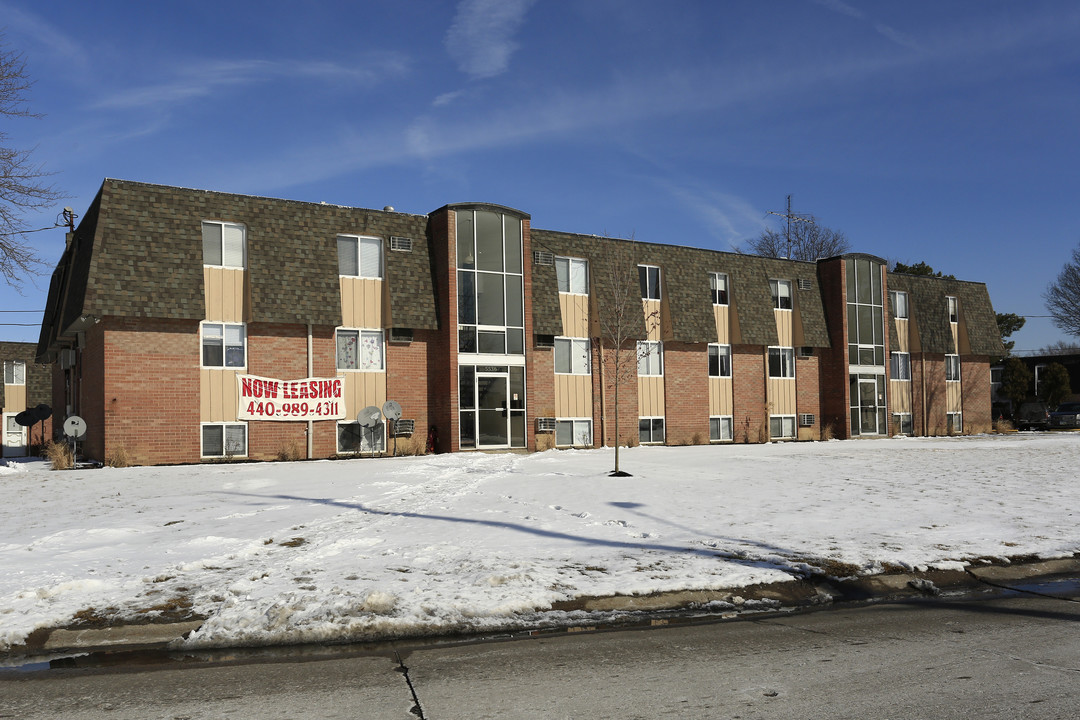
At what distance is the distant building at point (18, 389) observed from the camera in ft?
158

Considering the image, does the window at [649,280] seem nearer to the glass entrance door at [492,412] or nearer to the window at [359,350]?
the glass entrance door at [492,412]

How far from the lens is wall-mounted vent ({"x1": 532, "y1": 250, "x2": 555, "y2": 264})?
28750mm

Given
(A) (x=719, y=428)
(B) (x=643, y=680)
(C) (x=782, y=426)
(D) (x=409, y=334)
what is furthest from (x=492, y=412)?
(B) (x=643, y=680)

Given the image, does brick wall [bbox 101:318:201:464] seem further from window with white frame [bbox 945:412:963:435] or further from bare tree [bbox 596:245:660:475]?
window with white frame [bbox 945:412:963:435]

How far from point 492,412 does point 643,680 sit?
21.7 meters

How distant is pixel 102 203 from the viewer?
71.7 feet

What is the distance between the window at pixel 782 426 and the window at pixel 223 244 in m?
22.4

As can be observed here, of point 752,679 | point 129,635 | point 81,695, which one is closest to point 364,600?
point 129,635

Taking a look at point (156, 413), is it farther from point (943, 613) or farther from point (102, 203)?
point (943, 613)

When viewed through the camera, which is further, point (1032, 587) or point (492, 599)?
point (1032, 587)

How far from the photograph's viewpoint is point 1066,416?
155 ft

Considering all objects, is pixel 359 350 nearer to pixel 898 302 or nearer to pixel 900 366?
pixel 900 366

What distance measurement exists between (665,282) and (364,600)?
85.2 feet

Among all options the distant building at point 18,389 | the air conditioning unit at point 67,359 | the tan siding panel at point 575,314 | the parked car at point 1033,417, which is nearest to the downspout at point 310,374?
the tan siding panel at point 575,314
